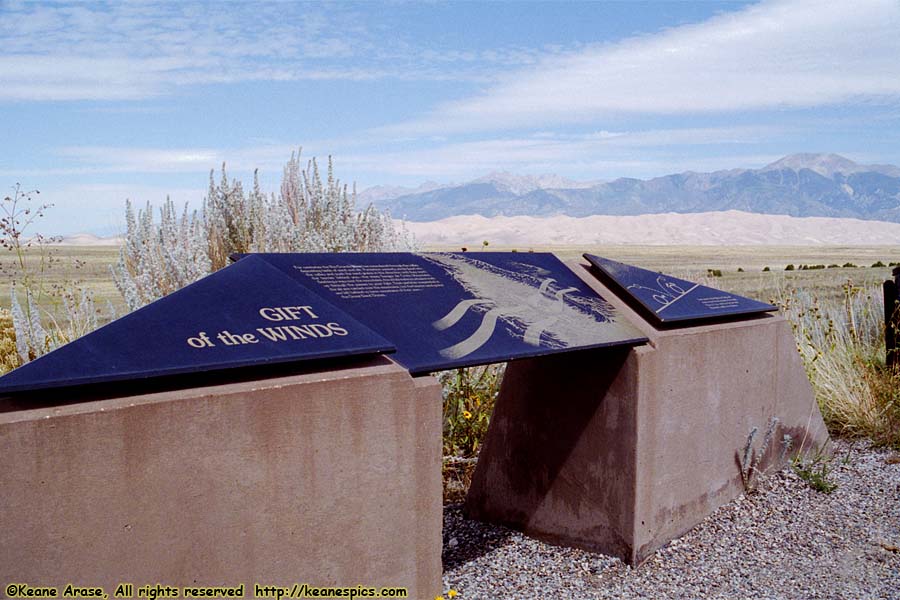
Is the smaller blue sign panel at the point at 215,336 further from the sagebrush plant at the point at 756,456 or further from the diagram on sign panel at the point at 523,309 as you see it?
the sagebrush plant at the point at 756,456

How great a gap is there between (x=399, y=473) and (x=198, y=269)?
3.69 m

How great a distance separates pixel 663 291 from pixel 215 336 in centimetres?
261

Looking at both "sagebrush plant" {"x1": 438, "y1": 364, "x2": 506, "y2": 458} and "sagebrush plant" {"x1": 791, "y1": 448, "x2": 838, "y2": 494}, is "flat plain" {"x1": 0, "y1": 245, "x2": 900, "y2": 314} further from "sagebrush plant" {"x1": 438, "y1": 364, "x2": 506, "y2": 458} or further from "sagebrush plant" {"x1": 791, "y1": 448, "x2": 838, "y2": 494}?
"sagebrush plant" {"x1": 791, "y1": 448, "x2": 838, "y2": 494}

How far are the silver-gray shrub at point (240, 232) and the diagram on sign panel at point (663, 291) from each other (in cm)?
288

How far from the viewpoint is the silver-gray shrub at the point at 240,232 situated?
5996 mm

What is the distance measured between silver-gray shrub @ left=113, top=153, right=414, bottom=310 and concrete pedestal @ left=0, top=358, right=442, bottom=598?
3.68 metres

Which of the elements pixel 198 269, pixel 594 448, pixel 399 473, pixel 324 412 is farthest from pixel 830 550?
pixel 198 269

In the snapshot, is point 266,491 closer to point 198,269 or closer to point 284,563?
point 284,563

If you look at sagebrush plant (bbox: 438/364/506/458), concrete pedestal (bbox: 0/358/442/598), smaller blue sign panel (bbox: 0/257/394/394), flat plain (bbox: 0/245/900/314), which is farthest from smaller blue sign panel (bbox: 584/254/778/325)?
smaller blue sign panel (bbox: 0/257/394/394)

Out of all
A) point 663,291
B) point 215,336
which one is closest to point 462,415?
point 663,291

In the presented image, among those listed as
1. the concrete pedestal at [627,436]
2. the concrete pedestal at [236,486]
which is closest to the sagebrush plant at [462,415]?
the concrete pedestal at [627,436]

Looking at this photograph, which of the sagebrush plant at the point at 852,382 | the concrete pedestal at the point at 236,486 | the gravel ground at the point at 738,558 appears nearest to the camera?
the concrete pedestal at the point at 236,486

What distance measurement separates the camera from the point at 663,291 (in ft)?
14.2

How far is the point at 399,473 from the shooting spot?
8.85ft
